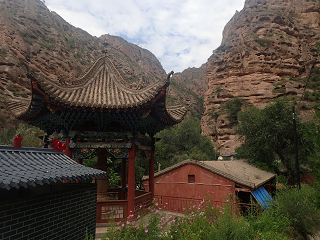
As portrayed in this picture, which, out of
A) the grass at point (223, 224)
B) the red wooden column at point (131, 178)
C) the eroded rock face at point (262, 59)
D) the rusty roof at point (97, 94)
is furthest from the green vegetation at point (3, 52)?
the eroded rock face at point (262, 59)

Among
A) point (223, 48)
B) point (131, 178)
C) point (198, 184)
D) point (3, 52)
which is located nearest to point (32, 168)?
point (131, 178)

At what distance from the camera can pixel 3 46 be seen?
3306 centimetres

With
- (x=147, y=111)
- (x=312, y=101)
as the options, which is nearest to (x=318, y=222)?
(x=147, y=111)

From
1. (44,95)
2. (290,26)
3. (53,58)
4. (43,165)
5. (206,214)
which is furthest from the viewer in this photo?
(290,26)

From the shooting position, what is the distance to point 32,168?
152 inches

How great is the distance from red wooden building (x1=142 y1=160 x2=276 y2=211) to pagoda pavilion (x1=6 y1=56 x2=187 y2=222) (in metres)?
4.80

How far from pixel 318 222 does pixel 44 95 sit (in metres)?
12.3

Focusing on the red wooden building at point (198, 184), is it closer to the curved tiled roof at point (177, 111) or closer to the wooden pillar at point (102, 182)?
the wooden pillar at point (102, 182)

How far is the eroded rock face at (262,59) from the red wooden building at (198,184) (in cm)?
2513

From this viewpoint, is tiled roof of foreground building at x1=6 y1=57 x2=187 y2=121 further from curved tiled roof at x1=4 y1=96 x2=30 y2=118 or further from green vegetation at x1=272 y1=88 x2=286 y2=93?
green vegetation at x1=272 y1=88 x2=286 y2=93

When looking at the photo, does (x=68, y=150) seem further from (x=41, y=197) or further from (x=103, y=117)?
(x=41, y=197)

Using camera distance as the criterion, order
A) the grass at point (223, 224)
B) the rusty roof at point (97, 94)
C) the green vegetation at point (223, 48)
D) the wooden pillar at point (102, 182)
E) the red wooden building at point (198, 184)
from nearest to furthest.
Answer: the grass at point (223, 224) < the rusty roof at point (97, 94) < the wooden pillar at point (102, 182) < the red wooden building at point (198, 184) < the green vegetation at point (223, 48)

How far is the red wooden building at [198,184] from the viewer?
37.2 ft

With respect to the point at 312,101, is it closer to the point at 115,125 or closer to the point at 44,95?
the point at 115,125
